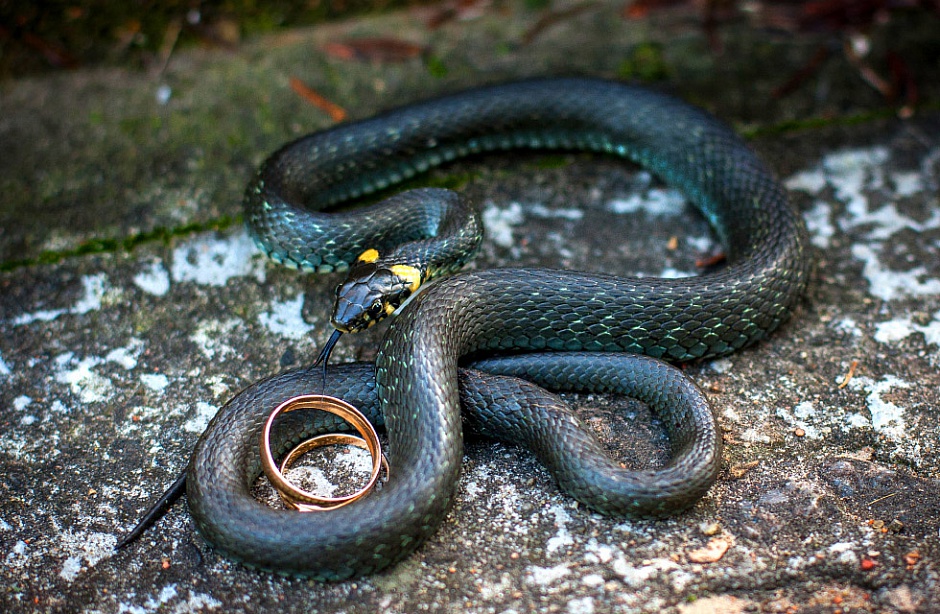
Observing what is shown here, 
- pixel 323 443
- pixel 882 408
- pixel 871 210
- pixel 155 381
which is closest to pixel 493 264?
pixel 323 443

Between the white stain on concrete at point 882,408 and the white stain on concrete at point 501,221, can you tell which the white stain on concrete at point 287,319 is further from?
the white stain on concrete at point 882,408

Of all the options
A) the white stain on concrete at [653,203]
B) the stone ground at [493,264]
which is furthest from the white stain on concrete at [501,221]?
the white stain on concrete at [653,203]

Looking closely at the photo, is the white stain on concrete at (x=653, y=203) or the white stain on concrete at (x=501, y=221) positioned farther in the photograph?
the white stain on concrete at (x=653, y=203)

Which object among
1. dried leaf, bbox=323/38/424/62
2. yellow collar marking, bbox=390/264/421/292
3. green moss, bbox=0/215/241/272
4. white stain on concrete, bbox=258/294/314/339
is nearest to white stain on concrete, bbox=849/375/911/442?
yellow collar marking, bbox=390/264/421/292

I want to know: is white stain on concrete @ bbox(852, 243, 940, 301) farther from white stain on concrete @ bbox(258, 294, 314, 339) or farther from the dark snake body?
white stain on concrete @ bbox(258, 294, 314, 339)

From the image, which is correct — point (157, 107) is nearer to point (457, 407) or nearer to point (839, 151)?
point (457, 407)

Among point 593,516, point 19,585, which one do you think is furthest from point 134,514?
point 593,516

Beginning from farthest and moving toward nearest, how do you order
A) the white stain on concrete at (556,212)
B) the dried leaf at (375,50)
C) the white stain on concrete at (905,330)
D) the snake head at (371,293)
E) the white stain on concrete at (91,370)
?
1. the dried leaf at (375,50)
2. the white stain on concrete at (556,212)
3. the white stain on concrete at (905,330)
4. the white stain on concrete at (91,370)
5. the snake head at (371,293)

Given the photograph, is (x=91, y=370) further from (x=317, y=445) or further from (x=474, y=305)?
(x=474, y=305)
